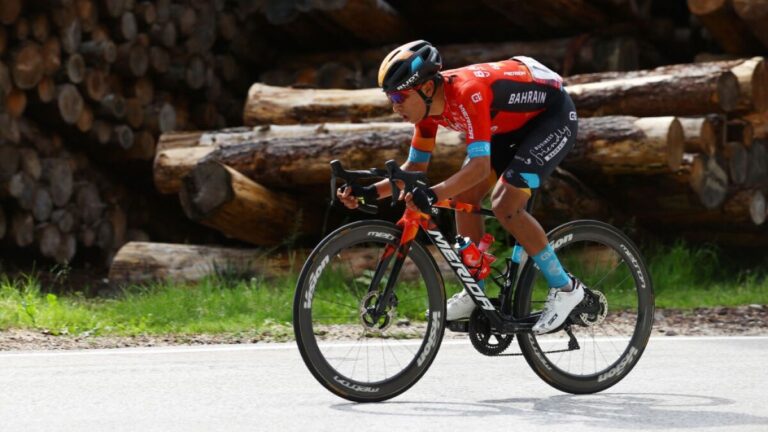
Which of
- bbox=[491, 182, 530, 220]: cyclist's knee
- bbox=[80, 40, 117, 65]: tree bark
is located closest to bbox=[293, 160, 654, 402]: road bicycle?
bbox=[491, 182, 530, 220]: cyclist's knee

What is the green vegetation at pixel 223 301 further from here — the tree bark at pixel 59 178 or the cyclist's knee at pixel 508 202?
the cyclist's knee at pixel 508 202

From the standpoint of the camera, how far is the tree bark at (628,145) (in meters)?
9.56

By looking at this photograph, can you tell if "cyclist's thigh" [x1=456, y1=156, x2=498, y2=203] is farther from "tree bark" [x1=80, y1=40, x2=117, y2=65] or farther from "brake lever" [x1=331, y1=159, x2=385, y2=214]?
"tree bark" [x1=80, y1=40, x2=117, y2=65]

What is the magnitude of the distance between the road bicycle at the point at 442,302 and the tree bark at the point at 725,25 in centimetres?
526

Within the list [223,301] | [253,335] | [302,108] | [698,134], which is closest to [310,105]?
[302,108]

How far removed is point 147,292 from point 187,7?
157 inches

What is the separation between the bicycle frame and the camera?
550 centimetres

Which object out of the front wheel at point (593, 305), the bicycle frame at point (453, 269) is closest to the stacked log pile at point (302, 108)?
the front wheel at point (593, 305)

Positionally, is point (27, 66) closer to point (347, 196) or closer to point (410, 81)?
point (347, 196)

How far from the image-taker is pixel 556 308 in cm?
577

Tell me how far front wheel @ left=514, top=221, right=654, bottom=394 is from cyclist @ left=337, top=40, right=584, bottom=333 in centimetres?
11

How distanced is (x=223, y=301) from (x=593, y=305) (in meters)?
3.78

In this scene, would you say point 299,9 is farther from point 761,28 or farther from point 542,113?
point 542,113

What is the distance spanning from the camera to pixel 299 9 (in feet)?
44.0
